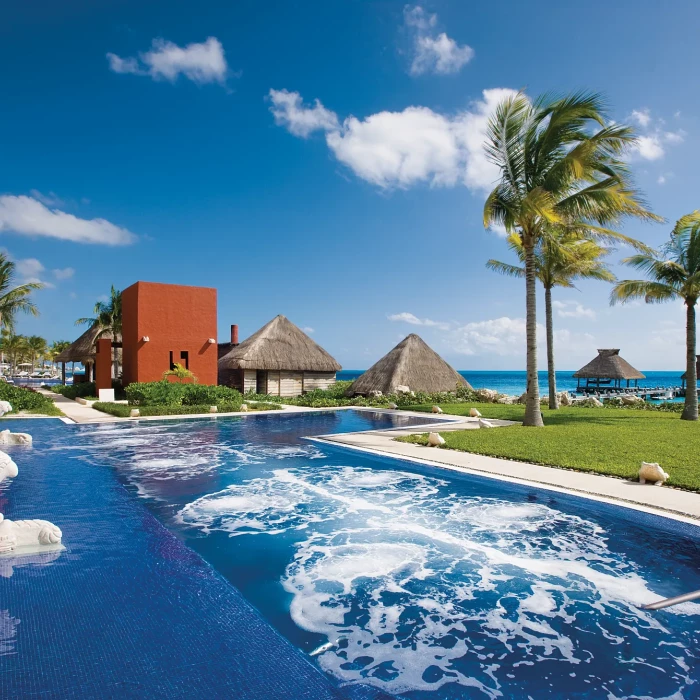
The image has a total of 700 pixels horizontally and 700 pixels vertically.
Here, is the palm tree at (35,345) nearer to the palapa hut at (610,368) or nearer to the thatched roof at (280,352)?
the thatched roof at (280,352)

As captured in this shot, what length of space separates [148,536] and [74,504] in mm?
1746

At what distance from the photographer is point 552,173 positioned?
10.4m

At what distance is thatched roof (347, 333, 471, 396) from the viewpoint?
2220cm

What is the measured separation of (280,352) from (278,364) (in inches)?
30.6

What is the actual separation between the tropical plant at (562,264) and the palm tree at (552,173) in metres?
2.68

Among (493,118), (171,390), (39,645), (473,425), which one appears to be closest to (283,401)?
(171,390)

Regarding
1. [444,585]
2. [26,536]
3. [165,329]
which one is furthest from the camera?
[165,329]

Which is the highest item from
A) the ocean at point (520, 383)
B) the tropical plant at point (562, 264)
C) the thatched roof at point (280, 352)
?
the tropical plant at point (562, 264)

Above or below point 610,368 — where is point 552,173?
above

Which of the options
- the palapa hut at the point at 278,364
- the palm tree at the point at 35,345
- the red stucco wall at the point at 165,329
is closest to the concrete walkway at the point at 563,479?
the red stucco wall at the point at 165,329

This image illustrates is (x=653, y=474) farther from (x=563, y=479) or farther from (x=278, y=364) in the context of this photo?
(x=278, y=364)

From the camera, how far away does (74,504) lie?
5.84 m

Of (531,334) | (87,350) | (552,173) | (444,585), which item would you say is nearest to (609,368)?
(531,334)

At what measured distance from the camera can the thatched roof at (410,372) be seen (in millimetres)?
22203
